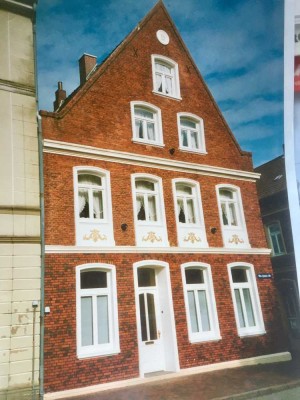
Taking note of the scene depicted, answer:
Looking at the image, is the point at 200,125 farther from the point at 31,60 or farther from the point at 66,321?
the point at 66,321

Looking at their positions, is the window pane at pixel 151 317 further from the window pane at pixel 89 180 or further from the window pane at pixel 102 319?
the window pane at pixel 89 180

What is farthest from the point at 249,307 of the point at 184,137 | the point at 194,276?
the point at 184,137

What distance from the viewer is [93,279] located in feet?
22.1

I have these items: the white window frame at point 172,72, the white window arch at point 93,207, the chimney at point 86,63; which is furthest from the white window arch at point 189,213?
the chimney at point 86,63

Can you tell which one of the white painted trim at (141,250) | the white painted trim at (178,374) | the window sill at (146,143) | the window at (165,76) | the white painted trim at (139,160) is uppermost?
the window at (165,76)

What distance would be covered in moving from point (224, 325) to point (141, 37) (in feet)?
23.3

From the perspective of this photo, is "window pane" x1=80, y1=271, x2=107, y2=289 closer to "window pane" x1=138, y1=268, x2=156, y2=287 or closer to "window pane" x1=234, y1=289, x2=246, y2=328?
"window pane" x1=138, y1=268, x2=156, y2=287

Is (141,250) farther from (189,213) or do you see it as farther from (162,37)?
(162,37)

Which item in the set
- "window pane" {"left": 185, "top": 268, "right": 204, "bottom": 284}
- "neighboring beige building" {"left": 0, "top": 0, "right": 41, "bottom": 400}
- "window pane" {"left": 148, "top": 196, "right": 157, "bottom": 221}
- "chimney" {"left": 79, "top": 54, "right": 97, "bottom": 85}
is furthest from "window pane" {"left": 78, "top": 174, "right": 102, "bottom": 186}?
"window pane" {"left": 185, "top": 268, "right": 204, "bottom": 284}

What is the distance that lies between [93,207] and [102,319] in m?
2.18

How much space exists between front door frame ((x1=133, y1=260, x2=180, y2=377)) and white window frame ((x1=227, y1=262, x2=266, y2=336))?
1680 mm

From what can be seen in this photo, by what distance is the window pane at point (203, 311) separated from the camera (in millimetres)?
7530

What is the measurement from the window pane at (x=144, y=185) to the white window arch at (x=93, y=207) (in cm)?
83

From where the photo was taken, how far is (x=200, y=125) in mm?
9094
